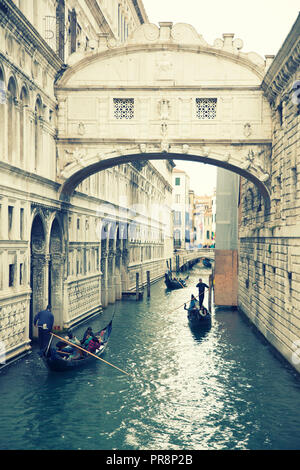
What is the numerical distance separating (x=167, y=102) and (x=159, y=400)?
33.8 ft

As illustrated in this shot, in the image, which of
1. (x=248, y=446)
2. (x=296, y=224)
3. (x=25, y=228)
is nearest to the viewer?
(x=248, y=446)

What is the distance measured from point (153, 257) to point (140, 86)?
2874cm

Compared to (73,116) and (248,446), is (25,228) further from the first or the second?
(248,446)

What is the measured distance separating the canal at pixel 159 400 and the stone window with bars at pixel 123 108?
7.87m

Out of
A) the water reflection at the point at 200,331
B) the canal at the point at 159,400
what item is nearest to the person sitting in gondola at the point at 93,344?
the canal at the point at 159,400

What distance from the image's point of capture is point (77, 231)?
2194 centimetres

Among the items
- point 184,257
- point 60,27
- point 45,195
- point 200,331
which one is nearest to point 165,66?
point 60,27

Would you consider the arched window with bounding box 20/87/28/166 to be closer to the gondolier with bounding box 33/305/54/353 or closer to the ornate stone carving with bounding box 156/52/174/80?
the gondolier with bounding box 33/305/54/353

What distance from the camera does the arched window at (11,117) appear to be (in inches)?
575

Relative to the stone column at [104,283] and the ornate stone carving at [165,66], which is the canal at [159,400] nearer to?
the stone column at [104,283]

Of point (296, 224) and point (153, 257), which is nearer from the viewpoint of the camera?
point (296, 224)

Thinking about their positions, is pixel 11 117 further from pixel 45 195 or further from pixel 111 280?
pixel 111 280

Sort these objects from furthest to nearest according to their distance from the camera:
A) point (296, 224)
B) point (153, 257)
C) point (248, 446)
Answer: point (153, 257)
point (296, 224)
point (248, 446)

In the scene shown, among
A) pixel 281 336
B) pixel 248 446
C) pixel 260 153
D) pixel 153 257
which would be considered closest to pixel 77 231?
pixel 260 153
